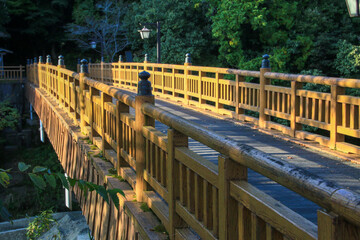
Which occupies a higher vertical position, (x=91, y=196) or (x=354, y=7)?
(x=354, y=7)

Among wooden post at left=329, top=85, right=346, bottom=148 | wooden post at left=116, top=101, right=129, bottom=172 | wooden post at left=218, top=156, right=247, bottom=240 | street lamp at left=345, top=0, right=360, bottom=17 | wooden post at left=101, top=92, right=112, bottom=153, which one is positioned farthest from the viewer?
wooden post at left=329, top=85, right=346, bottom=148

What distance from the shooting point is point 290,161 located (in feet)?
23.0

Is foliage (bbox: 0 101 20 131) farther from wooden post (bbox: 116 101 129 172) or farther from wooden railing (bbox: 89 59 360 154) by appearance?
wooden post (bbox: 116 101 129 172)

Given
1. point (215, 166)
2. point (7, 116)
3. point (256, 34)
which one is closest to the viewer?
point (215, 166)

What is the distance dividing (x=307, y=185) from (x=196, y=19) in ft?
113

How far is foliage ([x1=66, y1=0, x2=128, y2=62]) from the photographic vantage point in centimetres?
4328

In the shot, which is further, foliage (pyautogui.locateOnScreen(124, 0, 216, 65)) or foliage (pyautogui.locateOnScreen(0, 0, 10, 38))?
foliage (pyautogui.locateOnScreen(0, 0, 10, 38))

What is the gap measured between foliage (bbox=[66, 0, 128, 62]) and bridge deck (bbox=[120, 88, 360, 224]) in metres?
33.4

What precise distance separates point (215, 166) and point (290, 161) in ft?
12.4

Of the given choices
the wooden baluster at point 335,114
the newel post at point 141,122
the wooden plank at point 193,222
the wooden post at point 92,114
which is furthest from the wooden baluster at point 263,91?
the wooden plank at point 193,222

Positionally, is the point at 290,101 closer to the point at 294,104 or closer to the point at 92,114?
the point at 294,104

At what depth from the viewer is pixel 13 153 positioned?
34406mm

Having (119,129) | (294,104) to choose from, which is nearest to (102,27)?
(294,104)

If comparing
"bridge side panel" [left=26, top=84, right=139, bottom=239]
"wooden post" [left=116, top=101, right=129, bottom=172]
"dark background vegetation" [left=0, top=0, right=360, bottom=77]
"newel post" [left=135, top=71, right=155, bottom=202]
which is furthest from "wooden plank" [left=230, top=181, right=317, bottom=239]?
"dark background vegetation" [left=0, top=0, right=360, bottom=77]
